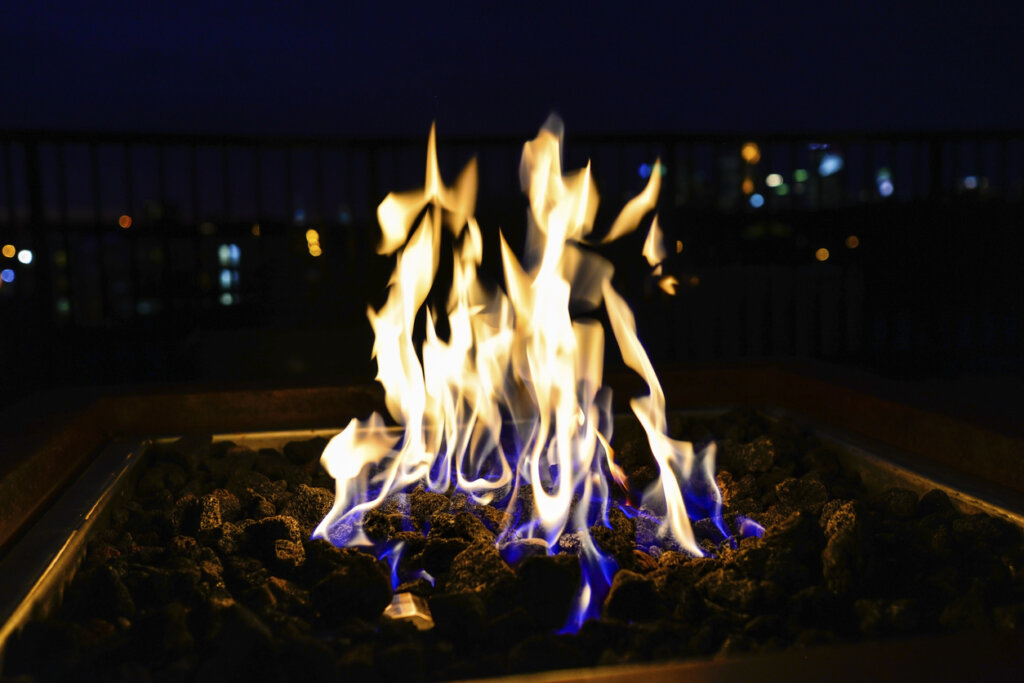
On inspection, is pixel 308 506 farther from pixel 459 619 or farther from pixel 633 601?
pixel 633 601

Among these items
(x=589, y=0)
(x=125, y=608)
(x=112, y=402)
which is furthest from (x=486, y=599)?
(x=589, y=0)

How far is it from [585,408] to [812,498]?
727 millimetres

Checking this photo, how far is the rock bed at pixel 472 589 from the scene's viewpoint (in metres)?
1.50

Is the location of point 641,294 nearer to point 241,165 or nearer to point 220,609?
point 241,165

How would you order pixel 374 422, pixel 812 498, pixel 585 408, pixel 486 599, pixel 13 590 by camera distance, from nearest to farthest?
1. pixel 13 590
2. pixel 486 599
3. pixel 812 498
4. pixel 585 408
5. pixel 374 422

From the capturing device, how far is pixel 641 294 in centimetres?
506

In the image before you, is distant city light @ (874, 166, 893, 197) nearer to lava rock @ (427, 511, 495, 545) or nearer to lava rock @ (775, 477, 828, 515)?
lava rock @ (775, 477, 828, 515)

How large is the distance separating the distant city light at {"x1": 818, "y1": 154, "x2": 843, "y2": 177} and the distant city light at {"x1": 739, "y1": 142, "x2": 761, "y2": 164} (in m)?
0.50

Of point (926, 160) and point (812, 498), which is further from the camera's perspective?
point (926, 160)

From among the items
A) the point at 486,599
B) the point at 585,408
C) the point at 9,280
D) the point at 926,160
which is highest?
the point at 926,160

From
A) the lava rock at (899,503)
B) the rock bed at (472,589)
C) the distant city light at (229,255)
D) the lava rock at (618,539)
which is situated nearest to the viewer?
the rock bed at (472,589)

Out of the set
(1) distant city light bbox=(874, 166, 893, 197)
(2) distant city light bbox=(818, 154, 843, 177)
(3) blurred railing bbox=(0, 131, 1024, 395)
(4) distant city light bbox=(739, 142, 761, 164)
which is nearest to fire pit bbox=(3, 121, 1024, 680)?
(3) blurred railing bbox=(0, 131, 1024, 395)

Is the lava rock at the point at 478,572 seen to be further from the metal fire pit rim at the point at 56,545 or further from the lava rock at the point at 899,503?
the lava rock at the point at 899,503

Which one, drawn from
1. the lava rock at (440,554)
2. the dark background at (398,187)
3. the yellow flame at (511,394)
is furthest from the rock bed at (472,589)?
the dark background at (398,187)
